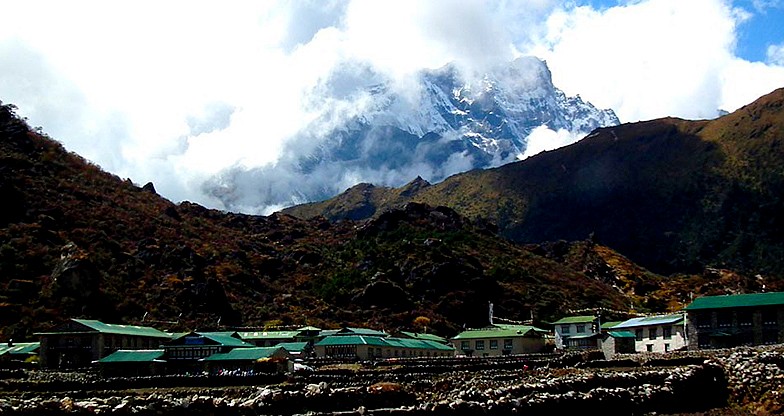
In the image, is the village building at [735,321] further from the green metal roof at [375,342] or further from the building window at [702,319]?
the green metal roof at [375,342]

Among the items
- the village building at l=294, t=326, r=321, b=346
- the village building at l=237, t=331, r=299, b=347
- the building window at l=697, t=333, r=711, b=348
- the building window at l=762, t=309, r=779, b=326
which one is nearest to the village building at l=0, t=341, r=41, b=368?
the village building at l=237, t=331, r=299, b=347

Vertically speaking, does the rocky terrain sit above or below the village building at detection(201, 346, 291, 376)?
above

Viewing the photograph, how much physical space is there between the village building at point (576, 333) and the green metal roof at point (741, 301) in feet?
83.9

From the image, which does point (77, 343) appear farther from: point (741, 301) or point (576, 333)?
point (741, 301)

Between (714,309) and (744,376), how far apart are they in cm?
3947

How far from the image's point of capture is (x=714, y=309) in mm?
71375

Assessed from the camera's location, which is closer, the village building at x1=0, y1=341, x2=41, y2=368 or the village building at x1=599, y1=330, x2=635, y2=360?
the village building at x1=0, y1=341, x2=41, y2=368

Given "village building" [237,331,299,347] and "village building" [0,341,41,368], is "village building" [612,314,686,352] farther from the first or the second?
"village building" [0,341,41,368]

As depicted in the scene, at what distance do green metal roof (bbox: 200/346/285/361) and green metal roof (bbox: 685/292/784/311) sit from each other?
124ft

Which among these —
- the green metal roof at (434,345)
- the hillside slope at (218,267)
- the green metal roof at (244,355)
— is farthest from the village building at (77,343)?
the green metal roof at (434,345)

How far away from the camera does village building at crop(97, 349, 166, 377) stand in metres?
63.2

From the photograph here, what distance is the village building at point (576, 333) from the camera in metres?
98.5

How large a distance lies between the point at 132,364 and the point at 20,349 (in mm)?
20282

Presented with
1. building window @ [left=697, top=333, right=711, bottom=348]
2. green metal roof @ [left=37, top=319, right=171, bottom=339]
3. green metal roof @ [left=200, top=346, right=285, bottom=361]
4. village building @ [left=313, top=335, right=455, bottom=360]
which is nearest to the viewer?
green metal roof @ [left=200, top=346, right=285, bottom=361]
